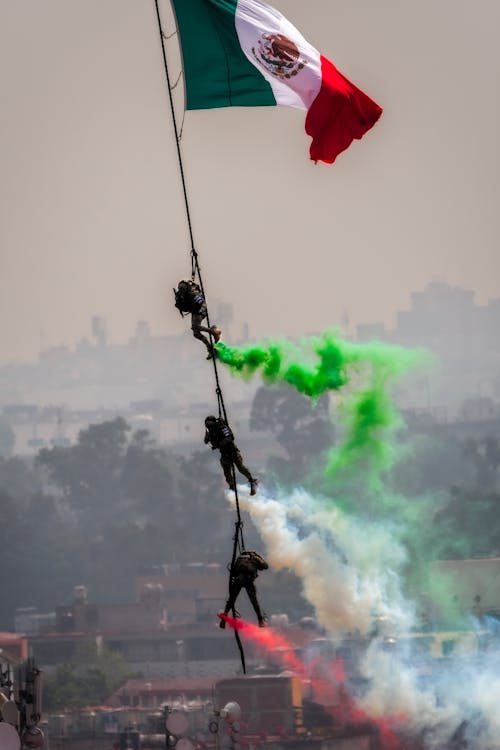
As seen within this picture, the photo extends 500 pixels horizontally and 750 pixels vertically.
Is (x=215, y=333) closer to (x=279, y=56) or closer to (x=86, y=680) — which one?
(x=279, y=56)

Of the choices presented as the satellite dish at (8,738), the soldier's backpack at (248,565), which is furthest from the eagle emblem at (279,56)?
the satellite dish at (8,738)

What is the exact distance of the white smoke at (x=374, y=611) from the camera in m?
103

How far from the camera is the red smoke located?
111169 millimetres

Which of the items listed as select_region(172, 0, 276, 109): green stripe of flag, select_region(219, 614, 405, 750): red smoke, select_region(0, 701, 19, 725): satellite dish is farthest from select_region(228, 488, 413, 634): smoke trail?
select_region(172, 0, 276, 109): green stripe of flag

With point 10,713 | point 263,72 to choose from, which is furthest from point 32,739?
point 263,72

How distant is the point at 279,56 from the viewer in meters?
56.6

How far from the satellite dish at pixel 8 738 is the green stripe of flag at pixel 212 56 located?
12.3 m

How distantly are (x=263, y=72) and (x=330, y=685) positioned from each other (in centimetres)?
6875

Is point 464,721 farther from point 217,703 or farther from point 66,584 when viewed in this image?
point 66,584

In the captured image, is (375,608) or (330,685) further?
(330,685)

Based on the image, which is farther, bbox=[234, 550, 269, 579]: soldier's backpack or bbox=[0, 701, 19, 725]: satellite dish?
bbox=[0, 701, 19, 725]: satellite dish

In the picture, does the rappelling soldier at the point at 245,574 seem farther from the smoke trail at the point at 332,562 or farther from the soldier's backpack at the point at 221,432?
the smoke trail at the point at 332,562

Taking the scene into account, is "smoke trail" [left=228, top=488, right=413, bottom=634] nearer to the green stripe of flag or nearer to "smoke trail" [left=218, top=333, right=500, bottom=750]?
"smoke trail" [left=218, top=333, right=500, bottom=750]

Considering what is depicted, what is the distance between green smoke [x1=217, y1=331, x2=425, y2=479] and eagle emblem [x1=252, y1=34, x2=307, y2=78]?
5.75 m
